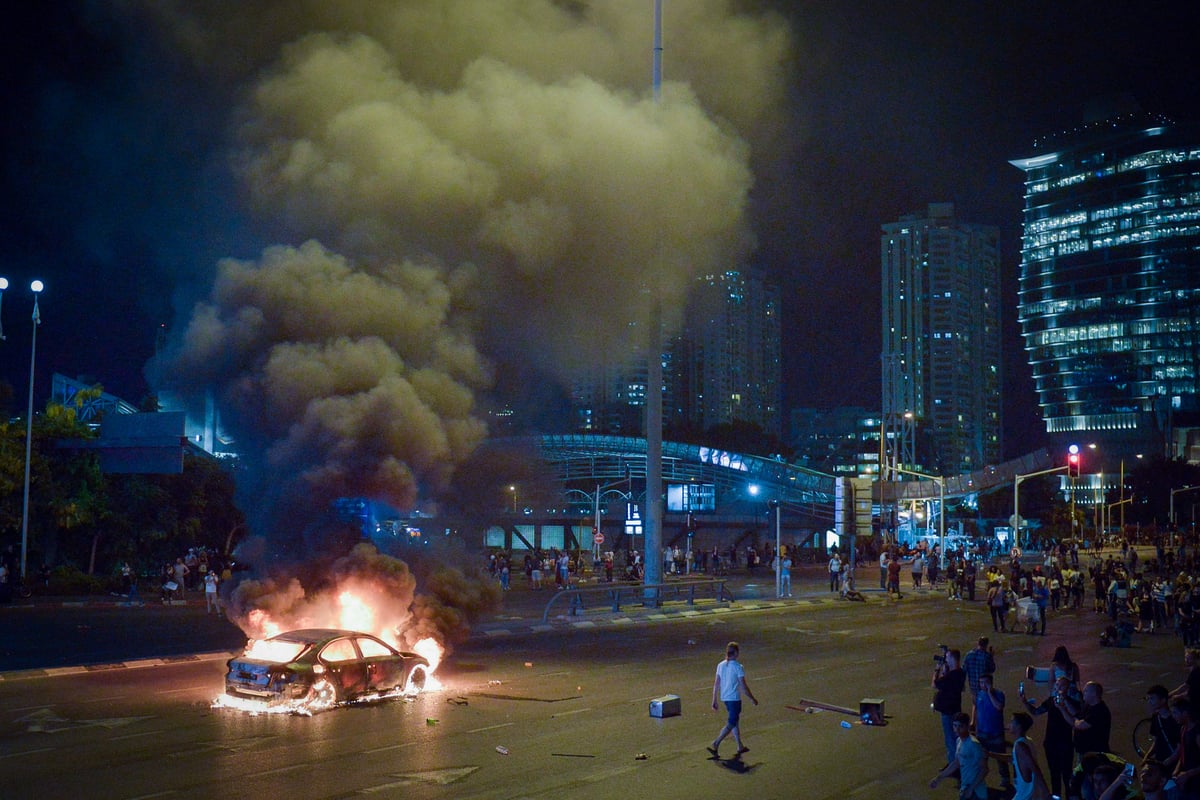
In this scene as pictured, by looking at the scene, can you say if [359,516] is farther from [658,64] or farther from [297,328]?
[658,64]

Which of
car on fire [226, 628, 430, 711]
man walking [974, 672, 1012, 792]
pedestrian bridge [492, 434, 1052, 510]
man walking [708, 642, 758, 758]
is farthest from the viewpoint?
pedestrian bridge [492, 434, 1052, 510]

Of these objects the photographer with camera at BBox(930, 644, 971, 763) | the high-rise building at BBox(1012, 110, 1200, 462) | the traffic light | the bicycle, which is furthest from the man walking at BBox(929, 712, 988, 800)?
the high-rise building at BBox(1012, 110, 1200, 462)

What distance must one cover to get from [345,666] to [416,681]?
1593 millimetres

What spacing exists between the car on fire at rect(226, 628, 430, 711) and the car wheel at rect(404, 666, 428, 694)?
0.11 meters

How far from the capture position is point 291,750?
1248 cm

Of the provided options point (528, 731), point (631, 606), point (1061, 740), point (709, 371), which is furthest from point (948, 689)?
point (709, 371)

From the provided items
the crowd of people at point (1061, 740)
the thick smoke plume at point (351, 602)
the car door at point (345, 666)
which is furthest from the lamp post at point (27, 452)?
the crowd of people at point (1061, 740)

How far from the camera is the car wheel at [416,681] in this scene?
16.6 metres

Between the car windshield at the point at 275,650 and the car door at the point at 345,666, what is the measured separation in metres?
0.37

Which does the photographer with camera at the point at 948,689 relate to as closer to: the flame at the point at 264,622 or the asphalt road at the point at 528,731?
the asphalt road at the point at 528,731

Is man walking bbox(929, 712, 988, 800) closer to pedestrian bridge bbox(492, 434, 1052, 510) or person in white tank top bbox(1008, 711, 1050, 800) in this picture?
person in white tank top bbox(1008, 711, 1050, 800)

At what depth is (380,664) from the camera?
16125 millimetres

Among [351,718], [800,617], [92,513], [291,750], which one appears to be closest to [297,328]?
[351,718]

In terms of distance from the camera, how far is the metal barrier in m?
30.4
